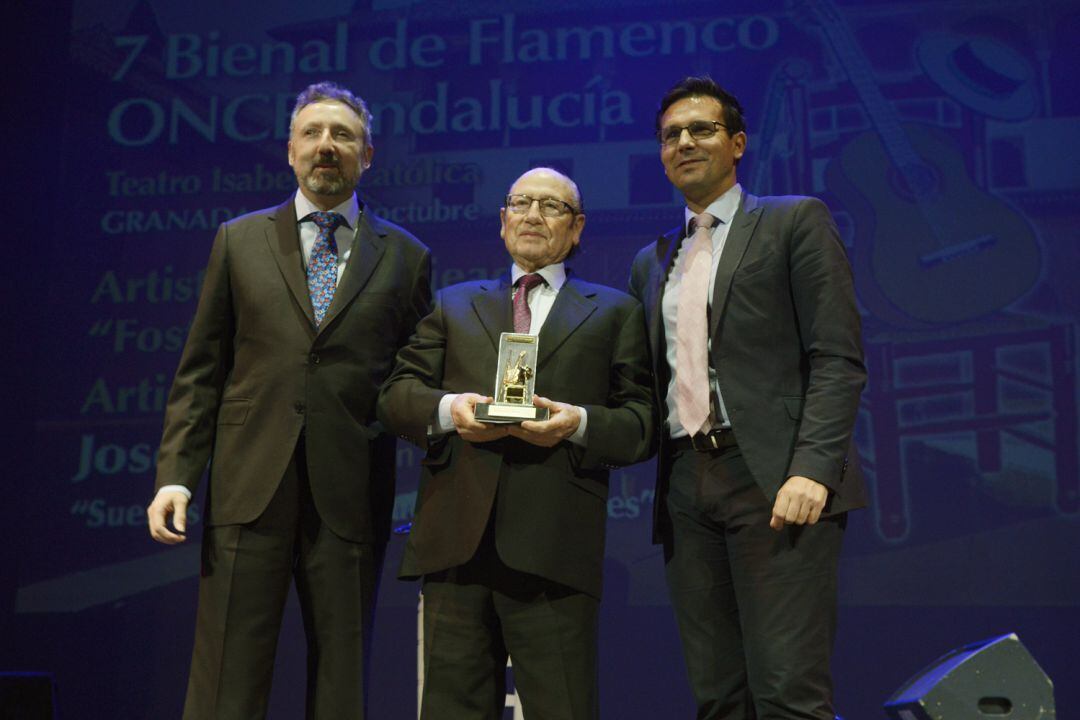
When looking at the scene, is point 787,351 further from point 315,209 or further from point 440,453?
point 315,209

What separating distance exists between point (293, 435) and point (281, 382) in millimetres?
128

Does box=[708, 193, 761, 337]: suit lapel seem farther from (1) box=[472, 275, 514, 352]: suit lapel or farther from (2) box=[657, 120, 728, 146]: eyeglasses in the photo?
(1) box=[472, 275, 514, 352]: suit lapel

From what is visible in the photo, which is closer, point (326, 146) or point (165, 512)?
point (165, 512)

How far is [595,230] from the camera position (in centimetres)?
420

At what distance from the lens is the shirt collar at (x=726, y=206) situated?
7.88ft

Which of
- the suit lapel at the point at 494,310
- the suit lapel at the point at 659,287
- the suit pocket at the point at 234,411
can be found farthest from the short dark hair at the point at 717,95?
the suit pocket at the point at 234,411

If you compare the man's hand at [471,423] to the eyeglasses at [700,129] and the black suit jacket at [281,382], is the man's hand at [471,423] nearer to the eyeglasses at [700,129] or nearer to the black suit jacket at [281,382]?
the black suit jacket at [281,382]

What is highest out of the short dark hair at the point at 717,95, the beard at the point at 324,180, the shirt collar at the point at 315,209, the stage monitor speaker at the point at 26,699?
the short dark hair at the point at 717,95

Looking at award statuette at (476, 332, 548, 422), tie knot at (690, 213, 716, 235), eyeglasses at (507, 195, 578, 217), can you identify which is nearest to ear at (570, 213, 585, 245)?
eyeglasses at (507, 195, 578, 217)

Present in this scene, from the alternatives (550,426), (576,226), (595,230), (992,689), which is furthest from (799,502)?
(595,230)

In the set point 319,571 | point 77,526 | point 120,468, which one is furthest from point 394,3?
point 319,571

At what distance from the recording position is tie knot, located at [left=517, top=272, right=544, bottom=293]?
2.38 meters

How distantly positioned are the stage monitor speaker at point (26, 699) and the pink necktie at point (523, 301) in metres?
2.30

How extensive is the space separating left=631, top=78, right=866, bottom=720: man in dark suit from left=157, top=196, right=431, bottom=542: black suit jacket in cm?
66
